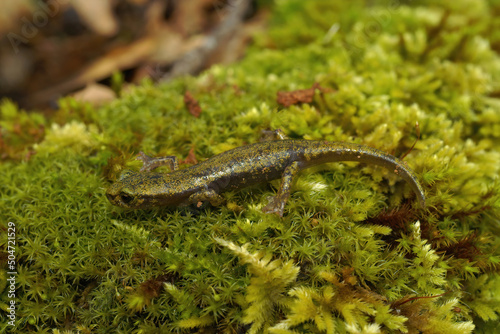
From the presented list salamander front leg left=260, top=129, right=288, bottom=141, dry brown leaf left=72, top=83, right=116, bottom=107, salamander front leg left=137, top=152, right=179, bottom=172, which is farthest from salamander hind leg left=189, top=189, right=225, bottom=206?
dry brown leaf left=72, top=83, right=116, bottom=107

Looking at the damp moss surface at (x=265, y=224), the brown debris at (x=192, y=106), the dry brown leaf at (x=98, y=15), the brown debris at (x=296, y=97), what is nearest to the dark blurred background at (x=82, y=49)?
the dry brown leaf at (x=98, y=15)

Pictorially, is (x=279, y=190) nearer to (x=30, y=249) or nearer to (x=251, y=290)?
(x=251, y=290)

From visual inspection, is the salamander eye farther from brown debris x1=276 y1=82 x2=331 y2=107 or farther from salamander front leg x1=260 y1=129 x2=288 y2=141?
brown debris x1=276 y1=82 x2=331 y2=107

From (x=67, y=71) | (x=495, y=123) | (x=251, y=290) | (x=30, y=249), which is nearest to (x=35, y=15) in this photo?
(x=67, y=71)

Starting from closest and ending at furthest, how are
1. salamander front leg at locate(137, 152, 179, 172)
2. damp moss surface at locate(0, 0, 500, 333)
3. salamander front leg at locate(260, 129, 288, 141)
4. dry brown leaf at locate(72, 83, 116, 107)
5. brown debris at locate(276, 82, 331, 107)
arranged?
damp moss surface at locate(0, 0, 500, 333) < salamander front leg at locate(137, 152, 179, 172) < salamander front leg at locate(260, 129, 288, 141) < brown debris at locate(276, 82, 331, 107) < dry brown leaf at locate(72, 83, 116, 107)

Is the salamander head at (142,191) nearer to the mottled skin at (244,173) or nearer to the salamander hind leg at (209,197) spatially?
the mottled skin at (244,173)

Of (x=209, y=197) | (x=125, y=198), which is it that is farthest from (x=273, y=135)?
(x=125, y=198)
